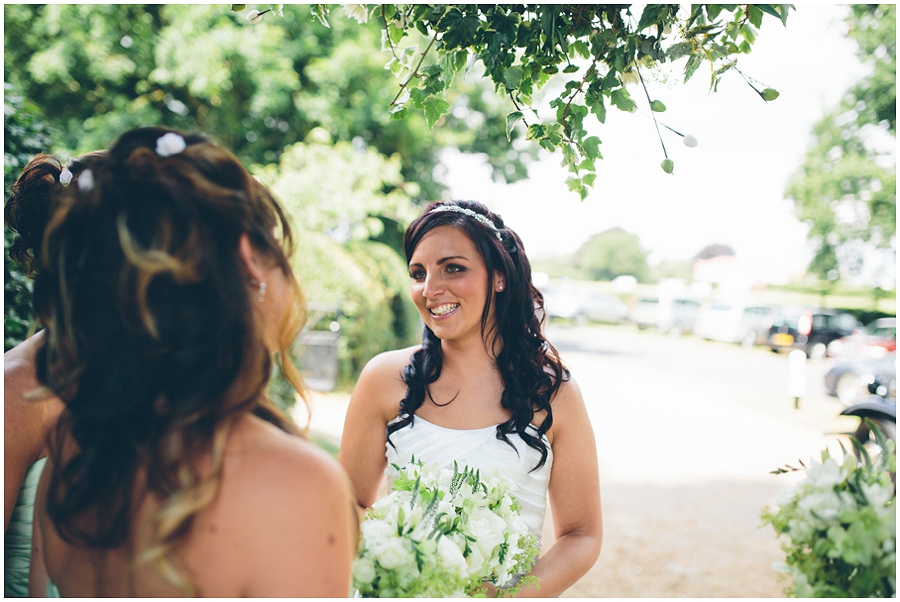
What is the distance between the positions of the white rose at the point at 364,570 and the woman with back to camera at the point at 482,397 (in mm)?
885

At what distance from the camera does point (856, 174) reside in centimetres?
2127

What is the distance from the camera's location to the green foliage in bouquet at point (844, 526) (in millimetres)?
1388

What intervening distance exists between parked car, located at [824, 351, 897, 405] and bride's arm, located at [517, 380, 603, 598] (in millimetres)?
10556

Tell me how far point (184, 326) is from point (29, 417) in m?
1.04

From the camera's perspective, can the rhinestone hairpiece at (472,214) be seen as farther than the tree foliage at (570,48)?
Yes

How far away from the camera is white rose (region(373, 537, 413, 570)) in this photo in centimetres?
150

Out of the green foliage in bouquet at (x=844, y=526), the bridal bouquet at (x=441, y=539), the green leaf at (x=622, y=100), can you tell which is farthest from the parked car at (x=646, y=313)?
the green foliage in bouquet at (x=844, y=526)

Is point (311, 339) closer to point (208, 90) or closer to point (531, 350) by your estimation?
point (208, 90)

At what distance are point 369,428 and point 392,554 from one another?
3.65ft

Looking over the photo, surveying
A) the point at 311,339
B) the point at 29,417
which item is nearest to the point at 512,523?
the point at 29,417

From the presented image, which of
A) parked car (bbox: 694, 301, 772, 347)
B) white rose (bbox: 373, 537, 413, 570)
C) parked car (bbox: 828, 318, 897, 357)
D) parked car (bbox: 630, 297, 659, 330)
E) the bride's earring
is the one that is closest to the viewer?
the bride's earring

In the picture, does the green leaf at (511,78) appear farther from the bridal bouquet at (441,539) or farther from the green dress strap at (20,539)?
the green dress strap at (20,539)

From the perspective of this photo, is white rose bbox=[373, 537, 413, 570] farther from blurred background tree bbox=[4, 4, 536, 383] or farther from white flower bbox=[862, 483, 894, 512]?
blurred background tree bbox=[4, 4, 536, 383]

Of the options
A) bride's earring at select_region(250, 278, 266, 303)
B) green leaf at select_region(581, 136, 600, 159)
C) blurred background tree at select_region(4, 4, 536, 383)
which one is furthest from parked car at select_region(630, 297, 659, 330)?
bride's earring at select_region(250, 278, 266, 303)
